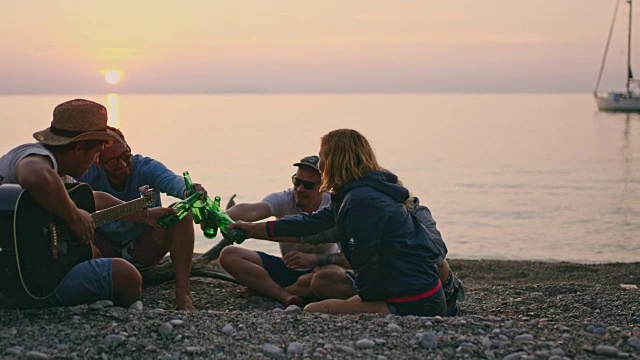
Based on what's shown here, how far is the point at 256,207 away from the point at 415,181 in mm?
20389

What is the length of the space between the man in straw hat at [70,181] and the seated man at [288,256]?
1494mm

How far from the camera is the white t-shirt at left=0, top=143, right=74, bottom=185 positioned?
5.33 meters

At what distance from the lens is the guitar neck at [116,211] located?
593 cm

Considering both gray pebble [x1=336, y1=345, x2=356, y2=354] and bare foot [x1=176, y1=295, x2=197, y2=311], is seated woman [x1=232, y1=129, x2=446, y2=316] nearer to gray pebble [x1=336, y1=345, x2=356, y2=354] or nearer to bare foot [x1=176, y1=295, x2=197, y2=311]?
gray pebble [x1=336, y1=345, x2=356, y2=354]

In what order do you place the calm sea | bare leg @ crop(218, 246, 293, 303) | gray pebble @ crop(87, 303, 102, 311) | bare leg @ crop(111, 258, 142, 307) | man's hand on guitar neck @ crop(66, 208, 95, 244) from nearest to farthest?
man's hand on guitar neck @ crop(66, 208, 95, 244), gray pebble @ crop(87, 303, 102, 311), bare leg @ crop(111, 258, 142, 307), bare leg @ crop(218, 246, 293, 303), the calm sea

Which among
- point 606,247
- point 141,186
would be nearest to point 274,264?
point 141,186

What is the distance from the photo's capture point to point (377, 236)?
18.9 ft

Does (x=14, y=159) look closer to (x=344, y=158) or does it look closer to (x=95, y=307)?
A: (x=95, y=307)

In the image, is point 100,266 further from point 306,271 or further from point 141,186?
point 306,271

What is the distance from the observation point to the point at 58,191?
17.2 feet

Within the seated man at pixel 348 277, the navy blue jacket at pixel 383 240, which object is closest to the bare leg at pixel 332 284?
the seated man at pixel 348 277

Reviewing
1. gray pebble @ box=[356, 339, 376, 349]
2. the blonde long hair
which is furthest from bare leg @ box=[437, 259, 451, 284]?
gray pebble @ box=[356, 339, 376, 349]

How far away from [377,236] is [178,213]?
178cm

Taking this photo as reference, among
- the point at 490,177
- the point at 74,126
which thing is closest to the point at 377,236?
the point at 74,126
